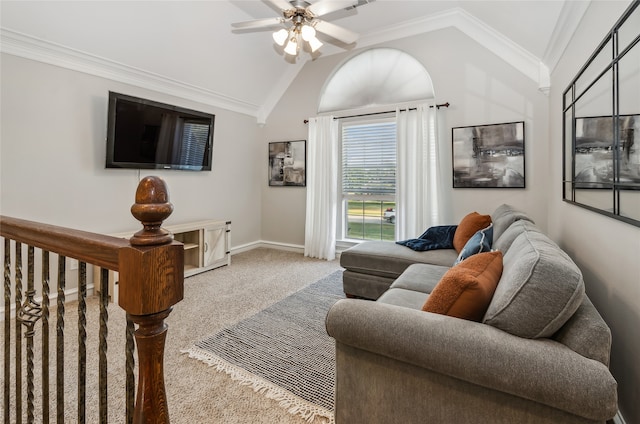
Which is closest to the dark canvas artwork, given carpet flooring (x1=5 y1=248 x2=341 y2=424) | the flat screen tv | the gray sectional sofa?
the gray sectional sofa

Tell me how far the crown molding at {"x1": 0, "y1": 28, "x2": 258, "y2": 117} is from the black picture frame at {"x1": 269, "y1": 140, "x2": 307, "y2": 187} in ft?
3.73

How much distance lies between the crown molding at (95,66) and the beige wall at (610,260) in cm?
404

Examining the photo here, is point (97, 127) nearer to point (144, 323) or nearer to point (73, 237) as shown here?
point (73, 237)

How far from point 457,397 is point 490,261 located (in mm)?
615

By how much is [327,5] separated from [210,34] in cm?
188

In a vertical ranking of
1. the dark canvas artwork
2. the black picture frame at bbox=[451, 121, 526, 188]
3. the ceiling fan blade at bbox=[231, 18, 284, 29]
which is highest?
the ceiling fan blade at bbox=[231, 18, 284, 29]

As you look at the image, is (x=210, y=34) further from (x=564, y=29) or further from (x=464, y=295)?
(x=464, y=295)

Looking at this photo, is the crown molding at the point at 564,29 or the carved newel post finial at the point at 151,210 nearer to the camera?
the carved newel post finial at the point at 151,210

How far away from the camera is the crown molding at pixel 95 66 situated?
259 cm

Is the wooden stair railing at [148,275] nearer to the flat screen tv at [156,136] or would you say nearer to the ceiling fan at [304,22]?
the ceiling fan at [304,22]

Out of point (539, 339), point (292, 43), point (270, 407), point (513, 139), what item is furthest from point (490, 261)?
point (513, 139)

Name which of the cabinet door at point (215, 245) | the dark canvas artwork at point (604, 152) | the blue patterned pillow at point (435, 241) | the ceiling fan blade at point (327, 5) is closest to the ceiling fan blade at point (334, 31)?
the ceiling fan blade at point (327, 5)

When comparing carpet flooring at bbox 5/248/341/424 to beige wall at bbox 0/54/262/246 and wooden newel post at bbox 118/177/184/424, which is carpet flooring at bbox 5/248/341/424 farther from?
wooden newel post at bbox 118/177/184/424

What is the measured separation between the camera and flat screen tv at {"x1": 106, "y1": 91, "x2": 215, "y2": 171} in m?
3.13
